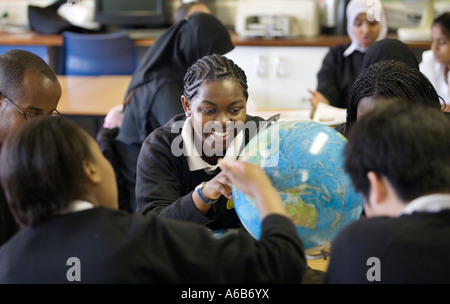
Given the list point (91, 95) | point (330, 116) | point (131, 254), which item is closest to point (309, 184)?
point (131, 254)

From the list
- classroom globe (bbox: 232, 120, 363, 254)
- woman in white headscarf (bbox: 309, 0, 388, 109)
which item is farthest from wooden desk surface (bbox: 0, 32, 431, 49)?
classroom globe (bbox: 232, 120, 363, 254)

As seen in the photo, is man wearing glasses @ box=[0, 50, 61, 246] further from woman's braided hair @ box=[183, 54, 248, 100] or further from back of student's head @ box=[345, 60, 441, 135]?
back of student's head @ box=[345, 60, 441, 135]

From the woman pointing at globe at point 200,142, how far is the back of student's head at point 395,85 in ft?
Answer: 1.39

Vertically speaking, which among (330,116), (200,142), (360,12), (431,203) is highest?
(360,12)

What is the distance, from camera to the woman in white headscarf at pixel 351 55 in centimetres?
381

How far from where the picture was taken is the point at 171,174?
1938mm

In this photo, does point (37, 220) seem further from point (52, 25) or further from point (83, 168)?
point (52, 25)

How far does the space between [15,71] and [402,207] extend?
1.34 meters

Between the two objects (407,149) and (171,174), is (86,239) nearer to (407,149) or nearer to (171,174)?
(407,149)

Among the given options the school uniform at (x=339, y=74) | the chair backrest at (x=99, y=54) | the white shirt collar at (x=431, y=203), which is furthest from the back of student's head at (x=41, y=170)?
the chair backrest at (x=99, y=54)

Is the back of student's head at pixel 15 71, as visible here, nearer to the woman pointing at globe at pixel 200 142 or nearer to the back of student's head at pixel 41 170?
the woman pointing at globe at pixel 200 142

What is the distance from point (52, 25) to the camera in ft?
18.4
